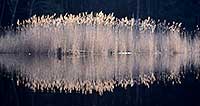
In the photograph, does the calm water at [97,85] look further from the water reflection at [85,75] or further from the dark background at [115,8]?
the dark background at [115,8]

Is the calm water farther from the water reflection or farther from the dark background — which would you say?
the dark background

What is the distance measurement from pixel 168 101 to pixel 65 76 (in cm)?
317

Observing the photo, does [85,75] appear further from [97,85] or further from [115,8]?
[115,8]

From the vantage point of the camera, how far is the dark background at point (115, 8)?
26.4 m

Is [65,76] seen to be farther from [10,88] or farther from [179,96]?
[179,96]

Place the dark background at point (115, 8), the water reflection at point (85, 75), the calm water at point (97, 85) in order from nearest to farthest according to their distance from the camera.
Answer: the calm water at point (97, 85) → the water reflection at point (85, 75) → the dark background at point (115, 8)

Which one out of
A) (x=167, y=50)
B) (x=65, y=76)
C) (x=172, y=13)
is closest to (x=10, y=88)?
(x=65, y=76)

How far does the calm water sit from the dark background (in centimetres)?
1439

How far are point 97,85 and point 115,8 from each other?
21.6 metres

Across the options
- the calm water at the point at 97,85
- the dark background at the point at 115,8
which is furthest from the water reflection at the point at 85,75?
the dark background at the point at 115,8

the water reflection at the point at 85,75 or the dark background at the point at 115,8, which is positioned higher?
the dark background at the point at 115,8

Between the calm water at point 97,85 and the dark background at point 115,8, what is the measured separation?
14.4m

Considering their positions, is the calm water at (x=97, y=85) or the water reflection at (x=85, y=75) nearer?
the calm water at (x=97, y=85)

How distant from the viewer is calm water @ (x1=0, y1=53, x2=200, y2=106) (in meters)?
7.01
